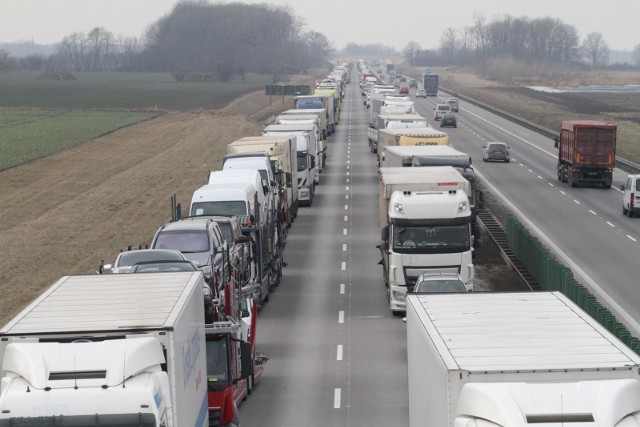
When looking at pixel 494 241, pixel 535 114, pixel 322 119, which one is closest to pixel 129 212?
pixel 494 241

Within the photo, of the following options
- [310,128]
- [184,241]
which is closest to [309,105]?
[310,128]

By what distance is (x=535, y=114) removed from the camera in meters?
118

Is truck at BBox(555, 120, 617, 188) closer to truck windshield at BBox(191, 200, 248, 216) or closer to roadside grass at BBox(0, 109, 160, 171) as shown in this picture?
truck windshield at BBox(191, 200, 248, 216)

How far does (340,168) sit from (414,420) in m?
56.3

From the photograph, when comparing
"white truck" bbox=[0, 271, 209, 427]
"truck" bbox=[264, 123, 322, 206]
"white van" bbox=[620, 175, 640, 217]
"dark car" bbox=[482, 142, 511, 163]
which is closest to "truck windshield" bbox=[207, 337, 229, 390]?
"white truck" bbox=[0, 271, 209, 427]

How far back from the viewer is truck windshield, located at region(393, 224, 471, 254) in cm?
3012

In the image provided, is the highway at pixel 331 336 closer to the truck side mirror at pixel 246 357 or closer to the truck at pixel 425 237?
the truck at pixel 425 237

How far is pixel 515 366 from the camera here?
1122cm

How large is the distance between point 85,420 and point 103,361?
0.59 metres

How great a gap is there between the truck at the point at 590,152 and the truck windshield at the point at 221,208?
28.4m

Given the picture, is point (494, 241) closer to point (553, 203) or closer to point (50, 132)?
point (553, 203)

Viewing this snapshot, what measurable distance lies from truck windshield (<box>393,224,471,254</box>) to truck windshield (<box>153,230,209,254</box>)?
236 inches

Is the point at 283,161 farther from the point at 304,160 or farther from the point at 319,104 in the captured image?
the point at 319,104

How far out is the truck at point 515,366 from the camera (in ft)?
33.7
